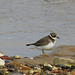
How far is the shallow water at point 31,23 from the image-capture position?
33.2ft

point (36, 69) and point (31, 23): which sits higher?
point (36, 69)

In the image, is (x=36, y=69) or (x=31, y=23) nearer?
(x=36, y=69)

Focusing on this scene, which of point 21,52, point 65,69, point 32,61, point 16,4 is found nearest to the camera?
point 65,69

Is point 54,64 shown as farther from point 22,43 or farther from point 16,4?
point 16,4

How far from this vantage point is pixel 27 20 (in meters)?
13.1

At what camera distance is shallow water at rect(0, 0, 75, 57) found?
10125mm

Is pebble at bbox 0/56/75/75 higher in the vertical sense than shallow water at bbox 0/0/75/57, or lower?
higher

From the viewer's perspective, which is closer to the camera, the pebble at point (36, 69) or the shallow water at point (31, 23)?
the pebble at point (36, 69)

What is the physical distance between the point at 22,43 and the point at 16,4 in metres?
5.74

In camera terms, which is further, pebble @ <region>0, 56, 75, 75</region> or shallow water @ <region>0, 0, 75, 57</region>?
shallow water @ <region>0, 0, 75, 57</region>

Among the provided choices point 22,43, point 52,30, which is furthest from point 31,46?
point 52,30

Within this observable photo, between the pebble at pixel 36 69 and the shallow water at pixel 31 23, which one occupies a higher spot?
the pebble at pixel 36 69

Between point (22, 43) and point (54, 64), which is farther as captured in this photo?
point (22, 43)

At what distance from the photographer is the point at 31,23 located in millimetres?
12586
